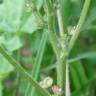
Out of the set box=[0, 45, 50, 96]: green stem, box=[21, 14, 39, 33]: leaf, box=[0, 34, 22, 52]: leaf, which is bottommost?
box=[0, 34, 22, 52]: leaf

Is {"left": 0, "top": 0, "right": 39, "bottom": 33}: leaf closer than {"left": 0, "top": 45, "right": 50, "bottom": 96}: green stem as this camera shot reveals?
No

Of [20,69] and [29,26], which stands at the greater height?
[20,69]

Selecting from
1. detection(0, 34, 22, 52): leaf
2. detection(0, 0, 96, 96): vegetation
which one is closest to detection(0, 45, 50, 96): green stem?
detection(0, 0, 96, 96): vegetation

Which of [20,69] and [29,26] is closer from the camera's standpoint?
[20,69]

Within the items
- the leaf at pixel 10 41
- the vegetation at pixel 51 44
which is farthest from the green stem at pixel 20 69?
the leaf at pixel 10 41

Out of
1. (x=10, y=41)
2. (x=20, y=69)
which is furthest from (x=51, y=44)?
(x=10, y=41)

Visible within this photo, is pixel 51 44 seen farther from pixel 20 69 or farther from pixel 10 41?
pixel 10 41

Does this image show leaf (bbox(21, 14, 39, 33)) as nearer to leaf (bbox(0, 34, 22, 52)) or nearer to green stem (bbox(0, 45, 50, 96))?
leaf (bbox(0, 34, 22, 52))

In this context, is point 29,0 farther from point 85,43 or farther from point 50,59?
point 85,43

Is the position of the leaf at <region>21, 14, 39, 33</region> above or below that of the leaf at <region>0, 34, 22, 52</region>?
above
